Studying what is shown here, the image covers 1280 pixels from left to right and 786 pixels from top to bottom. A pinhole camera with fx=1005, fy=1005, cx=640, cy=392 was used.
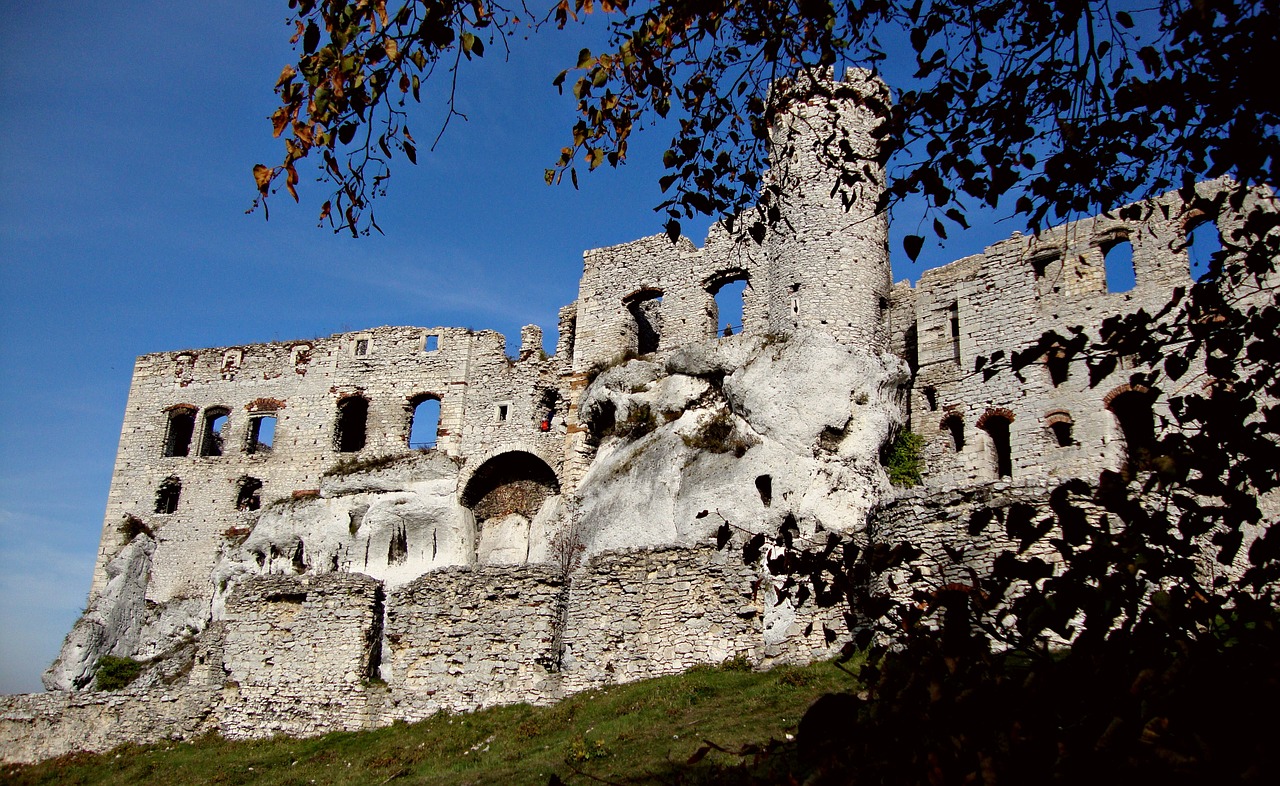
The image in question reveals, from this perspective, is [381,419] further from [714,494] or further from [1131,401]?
[1131,401]

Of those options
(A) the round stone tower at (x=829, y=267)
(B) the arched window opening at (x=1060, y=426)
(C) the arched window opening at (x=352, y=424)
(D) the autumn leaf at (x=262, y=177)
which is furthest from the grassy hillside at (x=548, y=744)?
(C) the arched window opening at (x=352, y=424)

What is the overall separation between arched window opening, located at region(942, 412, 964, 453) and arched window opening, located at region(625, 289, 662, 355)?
10077 millimetres

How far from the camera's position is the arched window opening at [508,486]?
30.3 m

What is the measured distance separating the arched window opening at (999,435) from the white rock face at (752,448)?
2.00 metres

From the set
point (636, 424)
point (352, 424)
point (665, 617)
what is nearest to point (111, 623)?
point (352, 424)

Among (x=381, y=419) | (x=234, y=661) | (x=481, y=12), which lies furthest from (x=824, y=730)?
(x=381, y=419)

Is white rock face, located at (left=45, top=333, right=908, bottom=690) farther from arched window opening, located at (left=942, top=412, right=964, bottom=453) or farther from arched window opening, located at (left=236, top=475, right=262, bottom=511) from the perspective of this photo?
arched window opening, located at (left=236, top=475, right=262, bottom=511)

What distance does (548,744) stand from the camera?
13.1m

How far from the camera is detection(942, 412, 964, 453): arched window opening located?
2409 cm

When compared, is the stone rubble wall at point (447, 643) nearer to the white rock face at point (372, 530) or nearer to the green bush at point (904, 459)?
the green bush at point (904, 459)

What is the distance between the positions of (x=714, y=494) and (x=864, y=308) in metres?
6.75

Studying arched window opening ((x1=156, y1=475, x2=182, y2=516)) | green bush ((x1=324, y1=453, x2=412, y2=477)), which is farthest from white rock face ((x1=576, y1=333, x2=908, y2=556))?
arched window opening ((x1=156, y1=475, x2=182, y2=516))

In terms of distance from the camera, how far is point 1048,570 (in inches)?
196

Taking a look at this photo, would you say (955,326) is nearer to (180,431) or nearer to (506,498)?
(506,498)
